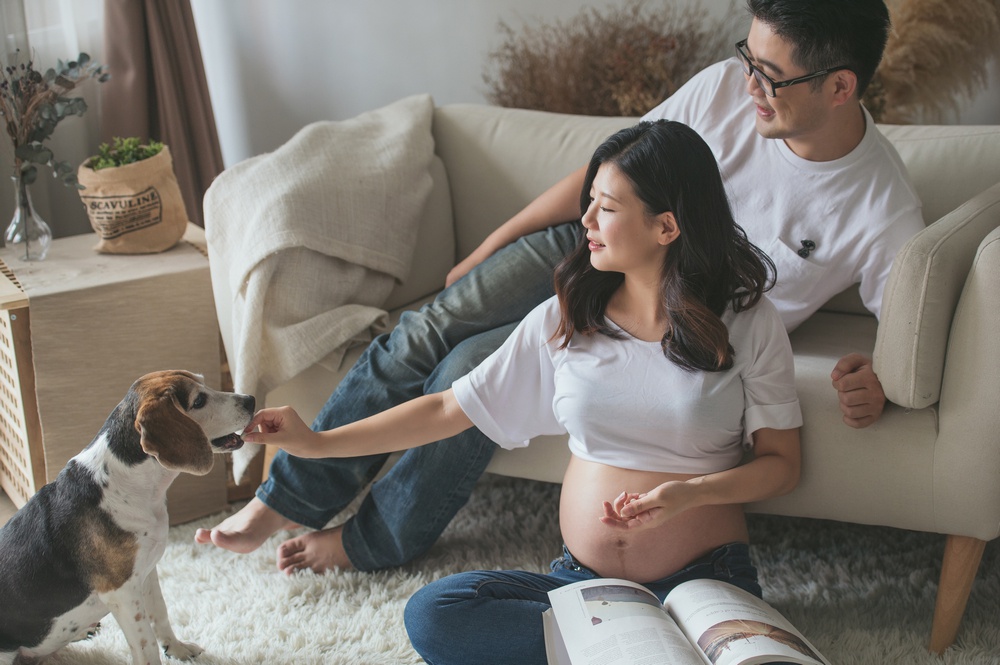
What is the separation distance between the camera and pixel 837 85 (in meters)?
1.59

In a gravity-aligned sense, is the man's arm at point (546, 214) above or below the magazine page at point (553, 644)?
above

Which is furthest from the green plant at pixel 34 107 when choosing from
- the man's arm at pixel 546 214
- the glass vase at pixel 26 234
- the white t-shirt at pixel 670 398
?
the white t-shirt at pixel 670 398

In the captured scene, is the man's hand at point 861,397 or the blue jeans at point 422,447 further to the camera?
the blue jeans at point 422,447

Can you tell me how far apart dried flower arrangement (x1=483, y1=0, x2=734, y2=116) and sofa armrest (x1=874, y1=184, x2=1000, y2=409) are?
1.15 meters

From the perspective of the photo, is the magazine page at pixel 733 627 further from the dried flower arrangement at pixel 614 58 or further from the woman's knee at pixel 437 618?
the dried flower arrangement at pixel 614 58

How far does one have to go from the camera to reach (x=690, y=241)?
1315 millimetres

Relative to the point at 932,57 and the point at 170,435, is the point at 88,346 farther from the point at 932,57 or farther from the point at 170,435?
the point at 932,57

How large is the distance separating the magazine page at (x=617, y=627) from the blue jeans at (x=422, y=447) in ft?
1.49

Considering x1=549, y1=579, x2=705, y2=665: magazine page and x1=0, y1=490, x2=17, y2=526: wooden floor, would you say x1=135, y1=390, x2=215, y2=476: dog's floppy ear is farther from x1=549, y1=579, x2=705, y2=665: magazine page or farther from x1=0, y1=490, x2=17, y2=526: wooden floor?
x1=0, y1=490, x2=17, y2=526: wooden floor

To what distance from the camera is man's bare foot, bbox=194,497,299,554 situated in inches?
67.5

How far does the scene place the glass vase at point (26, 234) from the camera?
2141 mm

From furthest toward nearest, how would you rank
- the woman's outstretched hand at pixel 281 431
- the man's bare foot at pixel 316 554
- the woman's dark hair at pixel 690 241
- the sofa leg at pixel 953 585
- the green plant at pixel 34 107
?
the green plant at pixel 34 107 < the man's bare foot at pixel 316 554 < the sofa leg at pixel 953 585 < the woman's outstretched hand at pixel 281 431 < the woman's dark hair at pixel 690 241

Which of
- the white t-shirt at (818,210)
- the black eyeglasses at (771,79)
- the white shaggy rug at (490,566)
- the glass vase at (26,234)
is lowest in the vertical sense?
the white shaggy rug at (490,566)

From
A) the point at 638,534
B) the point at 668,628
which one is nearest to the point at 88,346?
the point at 638,534
